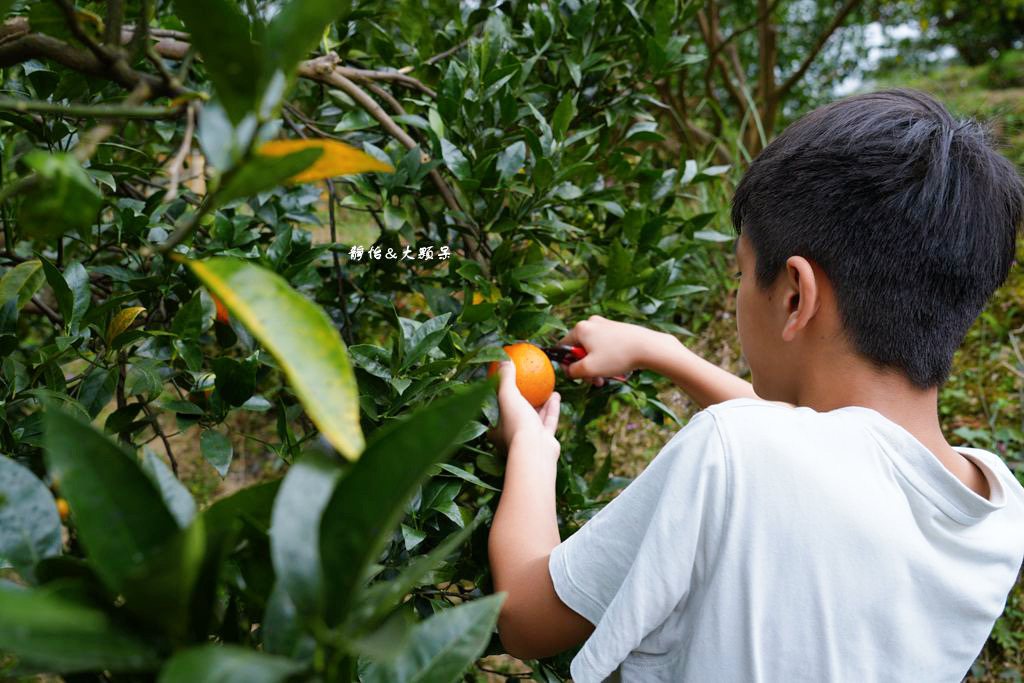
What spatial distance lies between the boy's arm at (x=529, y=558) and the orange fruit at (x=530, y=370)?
3.4 inches

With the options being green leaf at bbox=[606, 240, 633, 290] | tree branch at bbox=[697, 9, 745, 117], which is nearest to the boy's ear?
green leaf at bbox=[606, 240, 633, 290]

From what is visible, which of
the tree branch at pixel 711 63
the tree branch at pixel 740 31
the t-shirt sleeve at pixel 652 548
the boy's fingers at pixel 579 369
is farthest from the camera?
the tree branch at pixel 711 63

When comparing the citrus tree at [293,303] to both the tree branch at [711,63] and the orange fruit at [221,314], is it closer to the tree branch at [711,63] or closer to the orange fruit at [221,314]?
the orange fruit at [221,314]

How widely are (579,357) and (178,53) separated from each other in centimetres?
64

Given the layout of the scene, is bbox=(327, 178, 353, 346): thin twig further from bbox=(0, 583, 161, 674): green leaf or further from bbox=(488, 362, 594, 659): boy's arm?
bbox=(0, 583, 161, 674): green leaf

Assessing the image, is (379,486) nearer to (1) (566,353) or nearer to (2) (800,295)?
(2) (800,295)

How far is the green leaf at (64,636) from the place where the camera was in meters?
0.28

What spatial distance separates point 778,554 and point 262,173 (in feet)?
1.99

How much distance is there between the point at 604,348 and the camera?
1.10 meters

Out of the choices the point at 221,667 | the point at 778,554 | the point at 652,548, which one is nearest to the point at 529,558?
the point at 652,548

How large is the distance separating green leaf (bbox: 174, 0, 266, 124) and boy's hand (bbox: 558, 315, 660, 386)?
2.60 ft

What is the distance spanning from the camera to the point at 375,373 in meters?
0.83

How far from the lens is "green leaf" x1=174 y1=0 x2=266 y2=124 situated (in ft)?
1.11

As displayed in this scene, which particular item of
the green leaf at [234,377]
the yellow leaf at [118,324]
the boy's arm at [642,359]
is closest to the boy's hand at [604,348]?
the boy's arm at [642,359]
